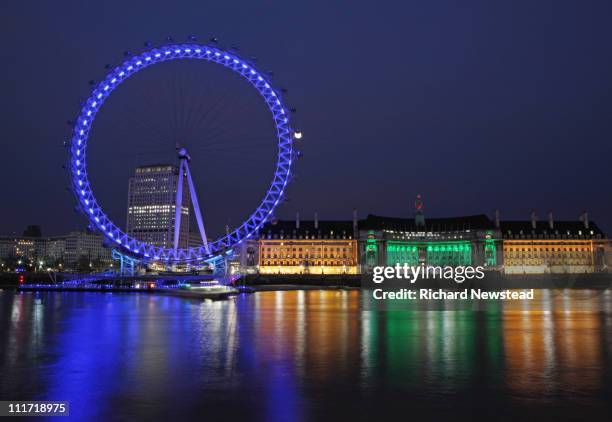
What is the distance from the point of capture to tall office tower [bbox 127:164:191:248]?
164000mm

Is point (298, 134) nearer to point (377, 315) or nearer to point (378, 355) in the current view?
point (377, 315)

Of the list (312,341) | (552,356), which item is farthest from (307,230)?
(552,356)

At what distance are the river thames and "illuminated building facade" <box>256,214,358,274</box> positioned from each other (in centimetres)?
10281

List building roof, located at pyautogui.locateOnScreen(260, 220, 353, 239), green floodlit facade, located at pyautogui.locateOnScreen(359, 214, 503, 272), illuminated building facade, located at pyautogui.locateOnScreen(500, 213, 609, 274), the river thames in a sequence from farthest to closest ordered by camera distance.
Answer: illuminated building facade, located at pyautogui.locateOnScreen(500, 213, 609, 274) → building roof, located at pyautogui.locateOnScreen(260, 220, 353, 239) → green floodlit facade, located at pyautogui.locateOnScreen(359, 214, 503, 272) → the river thames

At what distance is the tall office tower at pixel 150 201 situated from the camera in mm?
164000

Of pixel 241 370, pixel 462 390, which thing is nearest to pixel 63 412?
pixel 241 370

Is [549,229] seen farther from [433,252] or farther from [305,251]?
[305,251]

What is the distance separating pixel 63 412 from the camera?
1055cm

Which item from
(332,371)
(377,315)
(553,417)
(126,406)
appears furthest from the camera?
(377,315)

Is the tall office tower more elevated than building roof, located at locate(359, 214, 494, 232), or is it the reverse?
the tall office tower

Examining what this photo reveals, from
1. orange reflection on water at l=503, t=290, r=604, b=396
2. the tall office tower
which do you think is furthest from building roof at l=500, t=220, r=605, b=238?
orange reflection on water at l=503, t=290, r=604, b=396

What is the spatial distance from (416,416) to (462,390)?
7.79 ft

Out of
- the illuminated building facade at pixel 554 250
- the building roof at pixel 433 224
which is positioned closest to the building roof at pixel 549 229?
the illuminated building facade at pixel 554 250

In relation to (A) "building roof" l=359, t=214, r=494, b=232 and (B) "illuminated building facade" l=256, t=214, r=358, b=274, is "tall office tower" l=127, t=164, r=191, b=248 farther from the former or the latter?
(A) "building roof" l=359, t=214, r=494, b=232
